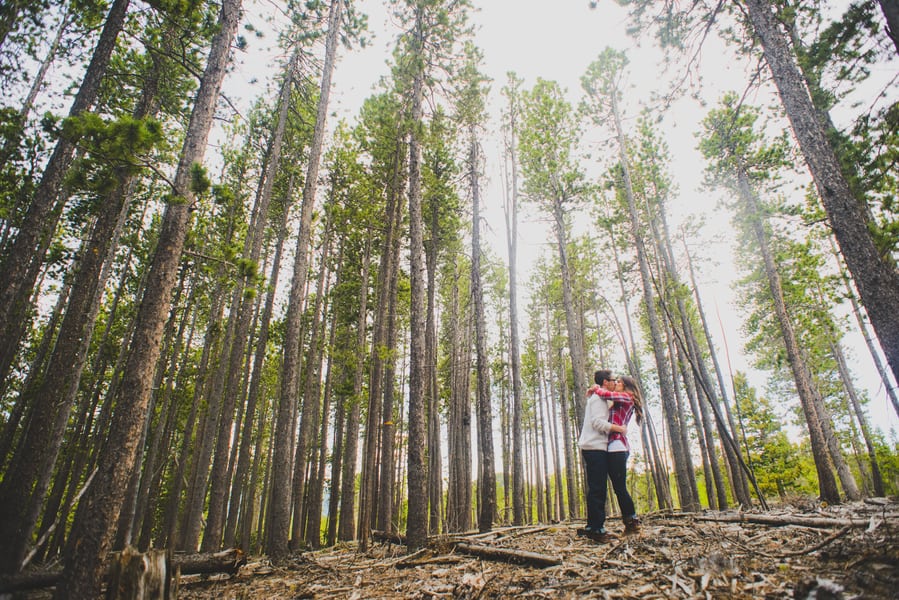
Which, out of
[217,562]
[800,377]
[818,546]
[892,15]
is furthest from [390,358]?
[800,377]

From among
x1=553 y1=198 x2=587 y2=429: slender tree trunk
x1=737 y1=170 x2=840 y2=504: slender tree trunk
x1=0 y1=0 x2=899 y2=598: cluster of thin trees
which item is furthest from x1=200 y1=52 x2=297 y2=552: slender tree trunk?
x1=737 y1=170 x2=840 y2=504: slender tree trunk

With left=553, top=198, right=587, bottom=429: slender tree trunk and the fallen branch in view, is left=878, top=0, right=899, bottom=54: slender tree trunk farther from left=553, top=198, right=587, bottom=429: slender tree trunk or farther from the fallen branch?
left=553, top=198, right=587, bottom=429: slender tree trunk

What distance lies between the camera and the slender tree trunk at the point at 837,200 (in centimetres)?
462

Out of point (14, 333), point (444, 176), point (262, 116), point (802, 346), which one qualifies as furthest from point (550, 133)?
point (14, 333)

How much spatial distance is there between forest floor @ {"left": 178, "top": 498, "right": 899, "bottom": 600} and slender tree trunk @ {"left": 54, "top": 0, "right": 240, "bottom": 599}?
1.36 metres

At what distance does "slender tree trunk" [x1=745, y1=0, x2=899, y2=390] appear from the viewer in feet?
15.2

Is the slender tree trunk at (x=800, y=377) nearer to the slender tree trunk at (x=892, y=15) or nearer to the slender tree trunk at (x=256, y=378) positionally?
the slender tree trunk at (x=892, y=15)

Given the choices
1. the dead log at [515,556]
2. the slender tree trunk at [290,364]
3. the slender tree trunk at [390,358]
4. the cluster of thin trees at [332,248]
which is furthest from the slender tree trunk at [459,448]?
the dead log at [515,556]

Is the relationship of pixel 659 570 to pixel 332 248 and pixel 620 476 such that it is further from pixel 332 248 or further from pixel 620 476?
pixel 332 248

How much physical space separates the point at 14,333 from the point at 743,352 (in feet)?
99.0

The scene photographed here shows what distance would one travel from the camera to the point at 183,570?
4789mm

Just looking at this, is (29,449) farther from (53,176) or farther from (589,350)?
(589,350)

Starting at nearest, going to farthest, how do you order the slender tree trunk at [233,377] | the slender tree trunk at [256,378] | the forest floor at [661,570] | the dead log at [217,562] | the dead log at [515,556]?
1. the forest floor at [661,570]
2. the dead log at [515,556]
3. the dead log at [217,562]
4. the slender tree trunk at [233,377]
5. the slender tree trunk at [256,378]

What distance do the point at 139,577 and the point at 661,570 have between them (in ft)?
14.4
